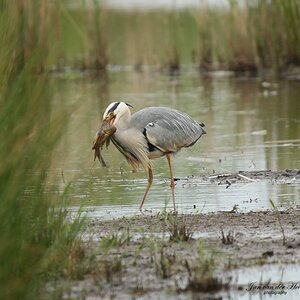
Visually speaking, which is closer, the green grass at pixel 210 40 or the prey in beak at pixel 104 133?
the prey in beak at pixel 104 133

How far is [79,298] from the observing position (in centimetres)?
559

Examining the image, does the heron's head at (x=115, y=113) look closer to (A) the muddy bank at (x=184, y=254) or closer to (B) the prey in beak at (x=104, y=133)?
(B) the prey in beak at (x=104, y=133)

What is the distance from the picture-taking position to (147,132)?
907cm

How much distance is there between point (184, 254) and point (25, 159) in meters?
1.65

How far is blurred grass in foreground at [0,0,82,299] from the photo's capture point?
5.13 m

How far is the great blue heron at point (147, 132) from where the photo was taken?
29.3ft

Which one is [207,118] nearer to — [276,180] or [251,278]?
[276,180]

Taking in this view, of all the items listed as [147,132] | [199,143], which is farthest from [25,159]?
[199,143]

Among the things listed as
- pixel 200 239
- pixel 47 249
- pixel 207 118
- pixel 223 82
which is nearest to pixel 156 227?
pixel 200 239

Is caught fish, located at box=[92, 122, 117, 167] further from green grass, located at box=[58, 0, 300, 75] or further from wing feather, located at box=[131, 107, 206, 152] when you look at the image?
green grass, located at box=[58, 0, 300, 75]

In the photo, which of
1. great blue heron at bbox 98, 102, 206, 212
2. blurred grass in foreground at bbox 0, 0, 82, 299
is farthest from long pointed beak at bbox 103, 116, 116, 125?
blurred grass in foreground at bbox 0, 0, 82, 299

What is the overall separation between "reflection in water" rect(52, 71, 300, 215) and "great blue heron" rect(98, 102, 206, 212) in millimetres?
388

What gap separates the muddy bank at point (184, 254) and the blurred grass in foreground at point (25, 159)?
34 centimetres

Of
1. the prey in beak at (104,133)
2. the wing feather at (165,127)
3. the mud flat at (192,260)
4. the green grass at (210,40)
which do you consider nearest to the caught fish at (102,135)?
the prey in beak at (104,133)
